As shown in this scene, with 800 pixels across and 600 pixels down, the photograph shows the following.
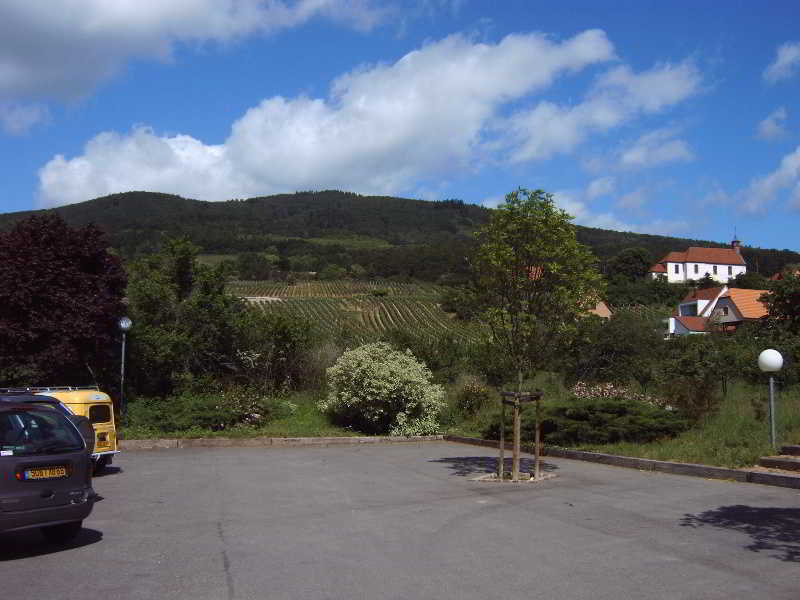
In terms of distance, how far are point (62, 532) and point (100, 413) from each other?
627cm

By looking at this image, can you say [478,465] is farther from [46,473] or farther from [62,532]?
[46,473]

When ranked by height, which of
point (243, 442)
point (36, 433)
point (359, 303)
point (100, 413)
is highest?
point (359, 303)

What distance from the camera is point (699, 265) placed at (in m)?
136

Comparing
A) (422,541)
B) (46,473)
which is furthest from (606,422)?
(46,473)

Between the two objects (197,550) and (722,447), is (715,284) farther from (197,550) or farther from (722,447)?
(197,550)

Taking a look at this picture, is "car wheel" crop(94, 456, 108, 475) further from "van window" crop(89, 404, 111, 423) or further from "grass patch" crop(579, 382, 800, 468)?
"grass patch" crop(579, 382, 800, 468)

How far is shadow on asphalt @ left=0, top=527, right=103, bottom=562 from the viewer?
7516mm

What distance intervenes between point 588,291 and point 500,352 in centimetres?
188

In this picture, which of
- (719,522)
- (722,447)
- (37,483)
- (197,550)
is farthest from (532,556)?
(722,447)

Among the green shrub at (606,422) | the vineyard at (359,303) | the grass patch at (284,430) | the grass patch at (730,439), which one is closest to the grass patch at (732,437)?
the grass patch at (730,439)

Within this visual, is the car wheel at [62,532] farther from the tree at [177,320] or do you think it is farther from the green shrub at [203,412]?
the tree at [177,320]

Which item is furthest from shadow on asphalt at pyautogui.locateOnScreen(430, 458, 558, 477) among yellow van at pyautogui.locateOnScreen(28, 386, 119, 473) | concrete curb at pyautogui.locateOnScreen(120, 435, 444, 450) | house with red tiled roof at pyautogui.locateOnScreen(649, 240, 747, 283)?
house with red tiled roof at pyautogui.locateOnScreen(649, 240, 747, 283)

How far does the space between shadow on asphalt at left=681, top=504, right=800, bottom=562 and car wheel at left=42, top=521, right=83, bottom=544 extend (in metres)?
6.89

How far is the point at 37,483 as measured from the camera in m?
7.33
